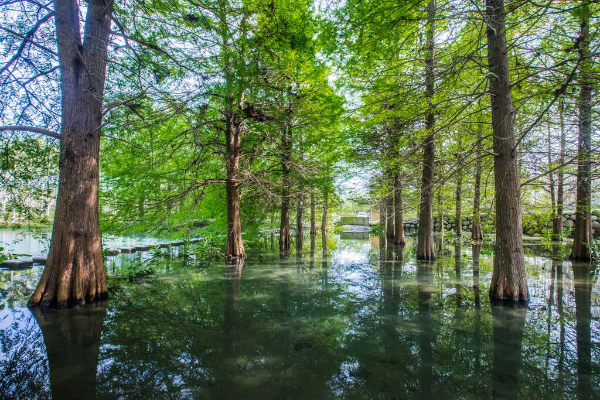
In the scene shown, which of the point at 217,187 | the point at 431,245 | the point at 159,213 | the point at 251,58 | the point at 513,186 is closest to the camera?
the point at 513,186

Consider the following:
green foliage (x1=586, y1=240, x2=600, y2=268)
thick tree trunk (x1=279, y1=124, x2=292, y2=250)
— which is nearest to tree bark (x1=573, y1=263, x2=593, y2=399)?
green foliage (x1=586, y1=240, x2=600, y2=268)

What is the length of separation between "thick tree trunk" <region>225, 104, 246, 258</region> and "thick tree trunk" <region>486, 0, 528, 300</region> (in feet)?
25.0

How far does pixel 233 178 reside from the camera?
10.2 meters

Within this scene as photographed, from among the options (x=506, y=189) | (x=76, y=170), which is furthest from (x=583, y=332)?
(x=76, y=170)

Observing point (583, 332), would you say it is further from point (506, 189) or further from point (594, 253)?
point (594, 253)

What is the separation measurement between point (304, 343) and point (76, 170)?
506 cm

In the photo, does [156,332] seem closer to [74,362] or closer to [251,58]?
[74,362]

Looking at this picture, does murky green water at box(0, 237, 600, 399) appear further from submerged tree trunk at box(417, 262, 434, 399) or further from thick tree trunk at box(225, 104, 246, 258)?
thick tree trunk at box(225, 104, 246, 258)

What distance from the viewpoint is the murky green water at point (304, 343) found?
285 centimetres

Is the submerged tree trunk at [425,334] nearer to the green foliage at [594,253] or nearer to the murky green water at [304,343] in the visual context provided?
the murky green water at [304,343]

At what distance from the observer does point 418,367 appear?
322 cm

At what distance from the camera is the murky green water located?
285cm

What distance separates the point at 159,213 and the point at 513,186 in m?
9.03

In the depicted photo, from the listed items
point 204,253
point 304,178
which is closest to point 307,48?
point 304,178
